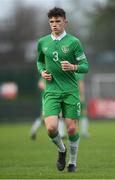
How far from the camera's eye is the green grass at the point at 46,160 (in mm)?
12445

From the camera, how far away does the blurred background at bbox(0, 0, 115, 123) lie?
3875 cm

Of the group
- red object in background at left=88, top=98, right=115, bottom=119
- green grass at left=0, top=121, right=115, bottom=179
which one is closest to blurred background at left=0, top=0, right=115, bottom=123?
red object in background at left=88, top=98, right=115, bottom=119

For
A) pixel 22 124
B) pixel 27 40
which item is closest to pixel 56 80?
pixel 22 124

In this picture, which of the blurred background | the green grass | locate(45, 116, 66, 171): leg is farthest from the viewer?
the blurred background

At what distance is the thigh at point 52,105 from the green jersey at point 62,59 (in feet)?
0.30

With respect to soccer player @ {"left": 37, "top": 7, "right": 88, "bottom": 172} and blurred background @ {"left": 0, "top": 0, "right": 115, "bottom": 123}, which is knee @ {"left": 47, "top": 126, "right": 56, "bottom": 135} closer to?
soccer player @ {"left": 37, "top": 7, "right": 88, "bottom": 172}

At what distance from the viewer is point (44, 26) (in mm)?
69188

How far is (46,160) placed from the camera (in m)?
15.5

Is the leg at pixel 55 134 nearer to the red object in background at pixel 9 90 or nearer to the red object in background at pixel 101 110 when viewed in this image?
the red object in background at pixel 101 110

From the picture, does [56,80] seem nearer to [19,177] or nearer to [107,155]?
[19,177]

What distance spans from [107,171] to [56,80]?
62.8 inches

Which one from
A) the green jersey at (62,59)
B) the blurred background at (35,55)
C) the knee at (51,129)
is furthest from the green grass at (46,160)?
the blurred background at (35,55)

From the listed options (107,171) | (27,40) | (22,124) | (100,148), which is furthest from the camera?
(27,40)

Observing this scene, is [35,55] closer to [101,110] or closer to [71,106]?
[101,110]
